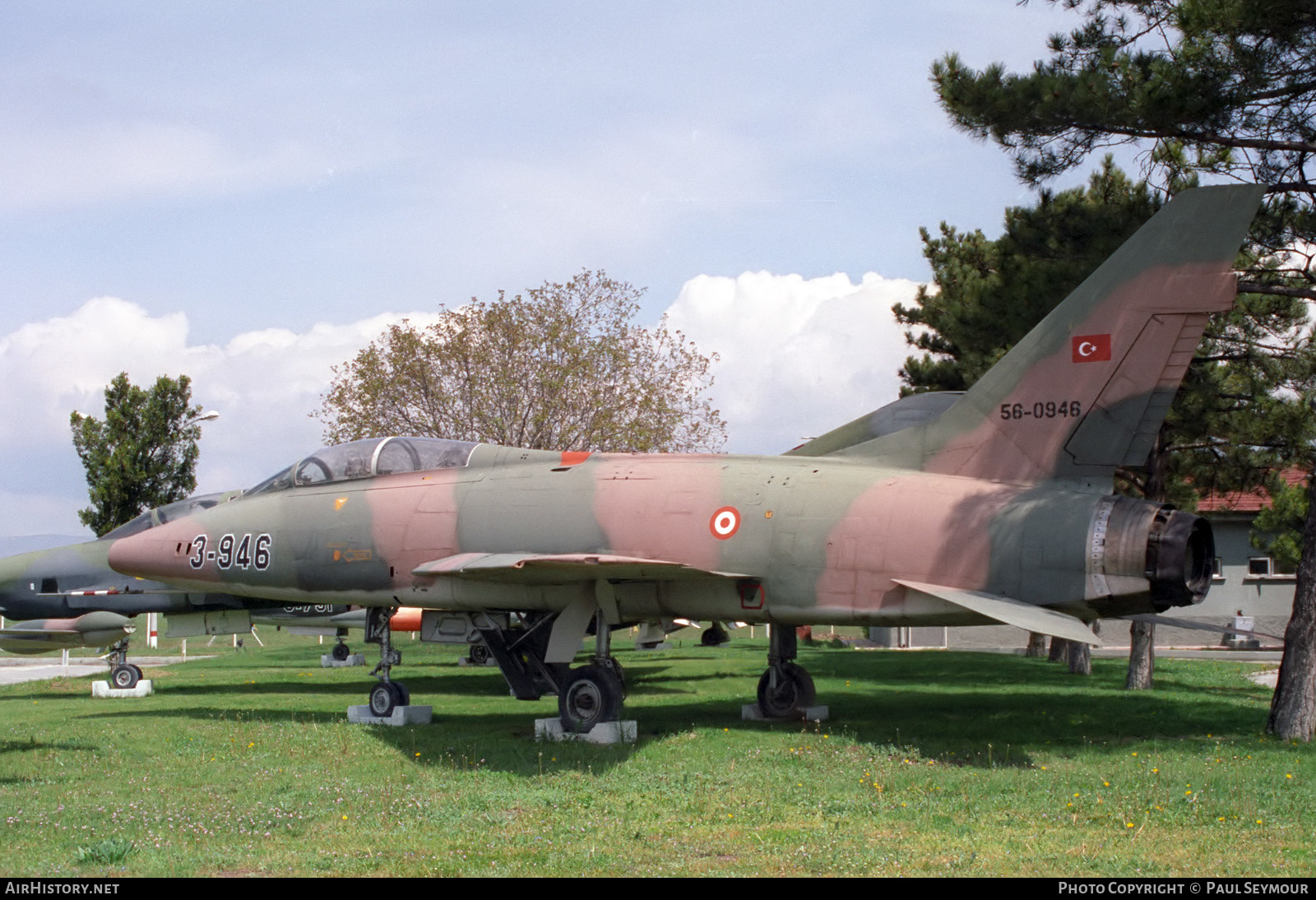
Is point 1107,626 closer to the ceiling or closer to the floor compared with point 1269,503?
closer to the floor

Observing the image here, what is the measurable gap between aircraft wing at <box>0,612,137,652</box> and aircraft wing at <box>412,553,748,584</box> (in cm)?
811

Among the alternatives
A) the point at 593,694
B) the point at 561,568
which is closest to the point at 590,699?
the point at 593,694

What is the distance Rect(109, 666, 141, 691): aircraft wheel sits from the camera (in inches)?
698

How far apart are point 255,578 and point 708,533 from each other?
19.6 feet

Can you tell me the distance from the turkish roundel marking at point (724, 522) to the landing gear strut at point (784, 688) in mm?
2251

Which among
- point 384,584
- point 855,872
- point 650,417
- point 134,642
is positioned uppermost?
point 650,417

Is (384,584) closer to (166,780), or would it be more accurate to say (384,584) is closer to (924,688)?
(166,780)

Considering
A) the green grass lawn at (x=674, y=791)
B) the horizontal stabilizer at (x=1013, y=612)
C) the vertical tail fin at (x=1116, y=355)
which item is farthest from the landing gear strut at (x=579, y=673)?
the vertical tail fin at (x=1116, y=355)

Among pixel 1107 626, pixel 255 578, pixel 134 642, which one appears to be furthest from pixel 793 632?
pixel 134 642

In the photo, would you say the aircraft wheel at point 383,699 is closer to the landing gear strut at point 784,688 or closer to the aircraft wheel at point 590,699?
the aircraft wheel at point 590,699

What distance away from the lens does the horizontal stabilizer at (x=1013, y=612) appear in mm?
9422

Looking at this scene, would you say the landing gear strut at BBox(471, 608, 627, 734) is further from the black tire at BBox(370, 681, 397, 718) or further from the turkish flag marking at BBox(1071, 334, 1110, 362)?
the turkish flag marking at BBox(1071, 334, 1110, 362)

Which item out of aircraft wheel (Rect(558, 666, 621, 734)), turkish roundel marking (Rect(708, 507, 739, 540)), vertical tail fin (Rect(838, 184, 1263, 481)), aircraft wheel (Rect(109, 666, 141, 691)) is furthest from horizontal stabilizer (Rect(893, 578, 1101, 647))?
aircraft wheel (Rect(109, 666, 141, 691))

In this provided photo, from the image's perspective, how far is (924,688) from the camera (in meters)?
17.7
